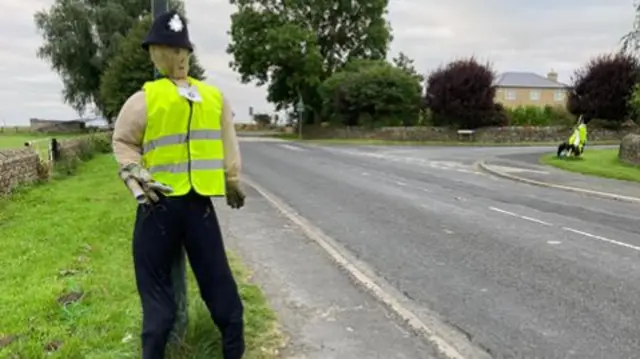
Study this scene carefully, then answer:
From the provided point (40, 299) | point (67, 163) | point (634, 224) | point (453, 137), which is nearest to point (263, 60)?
point (453, 137)

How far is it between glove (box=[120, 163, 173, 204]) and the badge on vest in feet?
1.47

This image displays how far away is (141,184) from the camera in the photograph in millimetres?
3359

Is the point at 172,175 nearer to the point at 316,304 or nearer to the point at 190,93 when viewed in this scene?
the point at 190,93

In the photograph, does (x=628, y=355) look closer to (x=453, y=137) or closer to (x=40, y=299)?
(x=40, y=299)

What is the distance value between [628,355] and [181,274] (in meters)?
3.22

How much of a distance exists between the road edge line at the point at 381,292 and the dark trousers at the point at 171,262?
1763mm

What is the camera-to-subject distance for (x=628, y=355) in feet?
15.5

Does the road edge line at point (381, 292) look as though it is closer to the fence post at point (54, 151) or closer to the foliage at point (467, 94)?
the fence post at point (54, 151)

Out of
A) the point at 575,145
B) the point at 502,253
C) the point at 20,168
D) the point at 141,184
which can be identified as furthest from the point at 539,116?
the point at 141,184

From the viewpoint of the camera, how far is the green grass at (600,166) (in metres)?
19.3

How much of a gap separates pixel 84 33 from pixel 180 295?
56.6 m

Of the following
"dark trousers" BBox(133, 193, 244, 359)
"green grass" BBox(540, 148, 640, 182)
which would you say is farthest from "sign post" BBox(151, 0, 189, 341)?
"green grass" BBox(540, 148, 640, 182)

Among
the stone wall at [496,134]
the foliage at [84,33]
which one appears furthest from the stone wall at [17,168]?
the foliage at [84,33]

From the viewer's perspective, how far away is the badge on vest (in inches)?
137
